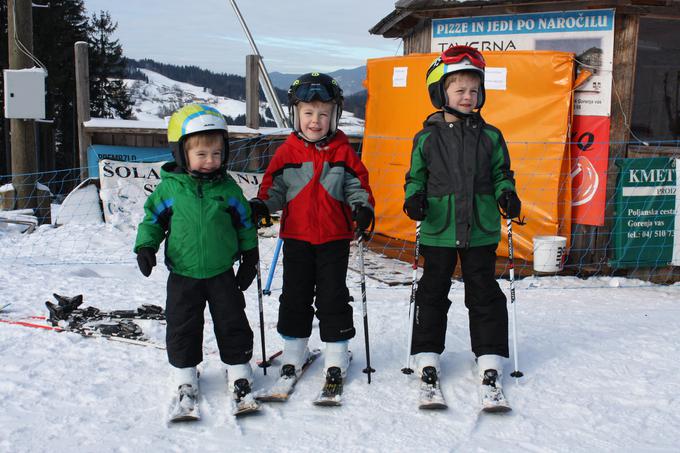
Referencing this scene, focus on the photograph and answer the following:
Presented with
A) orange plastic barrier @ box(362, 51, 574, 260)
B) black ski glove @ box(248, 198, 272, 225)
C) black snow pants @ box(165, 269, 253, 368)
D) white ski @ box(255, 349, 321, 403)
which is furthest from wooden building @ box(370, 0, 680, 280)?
black snow pants @ box(165, 269, 253, 368)

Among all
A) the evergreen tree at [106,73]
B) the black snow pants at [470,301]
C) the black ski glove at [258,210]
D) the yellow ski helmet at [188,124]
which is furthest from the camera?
the evergreen tree at [106,73]

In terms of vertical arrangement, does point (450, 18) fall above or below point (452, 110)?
above

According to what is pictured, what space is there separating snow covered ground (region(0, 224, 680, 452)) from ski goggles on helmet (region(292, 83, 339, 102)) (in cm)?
166

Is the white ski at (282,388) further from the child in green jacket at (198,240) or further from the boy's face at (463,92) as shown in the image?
the boy's face at (463,92)

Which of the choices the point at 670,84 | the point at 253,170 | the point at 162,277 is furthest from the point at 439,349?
the point at 670,84

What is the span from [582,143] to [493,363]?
457 cm

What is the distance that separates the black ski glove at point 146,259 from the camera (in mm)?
3301

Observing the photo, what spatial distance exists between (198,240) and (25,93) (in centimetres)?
750

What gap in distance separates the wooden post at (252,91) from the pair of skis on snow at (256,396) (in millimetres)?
8447

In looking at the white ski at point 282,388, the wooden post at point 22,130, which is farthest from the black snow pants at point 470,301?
the wooden post at point 22,130

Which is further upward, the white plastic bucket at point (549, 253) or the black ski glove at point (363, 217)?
the black ski glove at point (363, 217)

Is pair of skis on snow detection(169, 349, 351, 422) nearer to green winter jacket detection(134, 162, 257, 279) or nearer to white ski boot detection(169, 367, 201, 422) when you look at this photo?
white ski boot detection(169, 367, 201, 422)

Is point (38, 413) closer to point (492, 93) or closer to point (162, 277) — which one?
point (162, 277)

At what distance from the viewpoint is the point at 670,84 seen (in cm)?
1227
